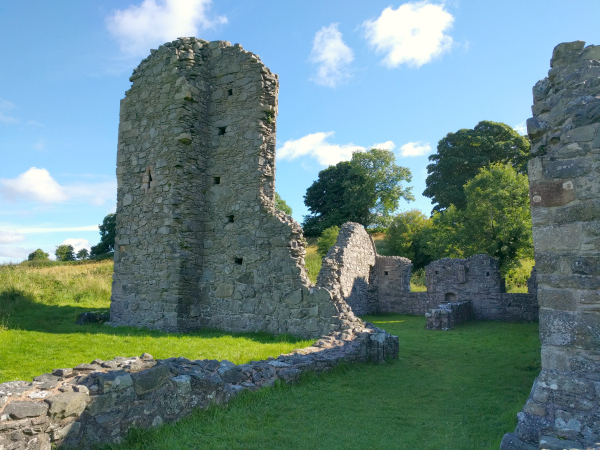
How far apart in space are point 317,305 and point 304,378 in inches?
136

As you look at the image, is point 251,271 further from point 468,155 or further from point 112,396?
point 468,155

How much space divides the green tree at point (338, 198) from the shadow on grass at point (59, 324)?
3186 cm

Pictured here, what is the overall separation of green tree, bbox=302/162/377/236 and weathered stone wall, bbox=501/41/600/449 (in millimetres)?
37847

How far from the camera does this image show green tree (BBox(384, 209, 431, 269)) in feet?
112

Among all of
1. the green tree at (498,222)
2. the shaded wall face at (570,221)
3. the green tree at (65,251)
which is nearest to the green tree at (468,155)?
the green tree at (498,222)

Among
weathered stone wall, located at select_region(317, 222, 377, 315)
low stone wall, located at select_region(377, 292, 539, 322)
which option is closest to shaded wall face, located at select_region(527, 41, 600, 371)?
weathered stone wall, located at select_region(317, 222, 377, 315)

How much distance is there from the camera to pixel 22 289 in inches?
584

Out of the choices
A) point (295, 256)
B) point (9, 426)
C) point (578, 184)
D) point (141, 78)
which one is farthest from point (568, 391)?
point (141, 78)

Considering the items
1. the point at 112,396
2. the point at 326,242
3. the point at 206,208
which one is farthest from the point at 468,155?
the point at 112,396

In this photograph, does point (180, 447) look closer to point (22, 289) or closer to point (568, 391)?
point (568, 391)

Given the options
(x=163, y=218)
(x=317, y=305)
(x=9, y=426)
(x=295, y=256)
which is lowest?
(x=9, y=426)

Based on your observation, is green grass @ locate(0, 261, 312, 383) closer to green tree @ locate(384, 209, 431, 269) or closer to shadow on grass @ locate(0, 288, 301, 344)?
shadow on grass @ locate(0, 288, 301, 344)

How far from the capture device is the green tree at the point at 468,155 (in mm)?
37000

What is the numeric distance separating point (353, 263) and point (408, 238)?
1610 cm
